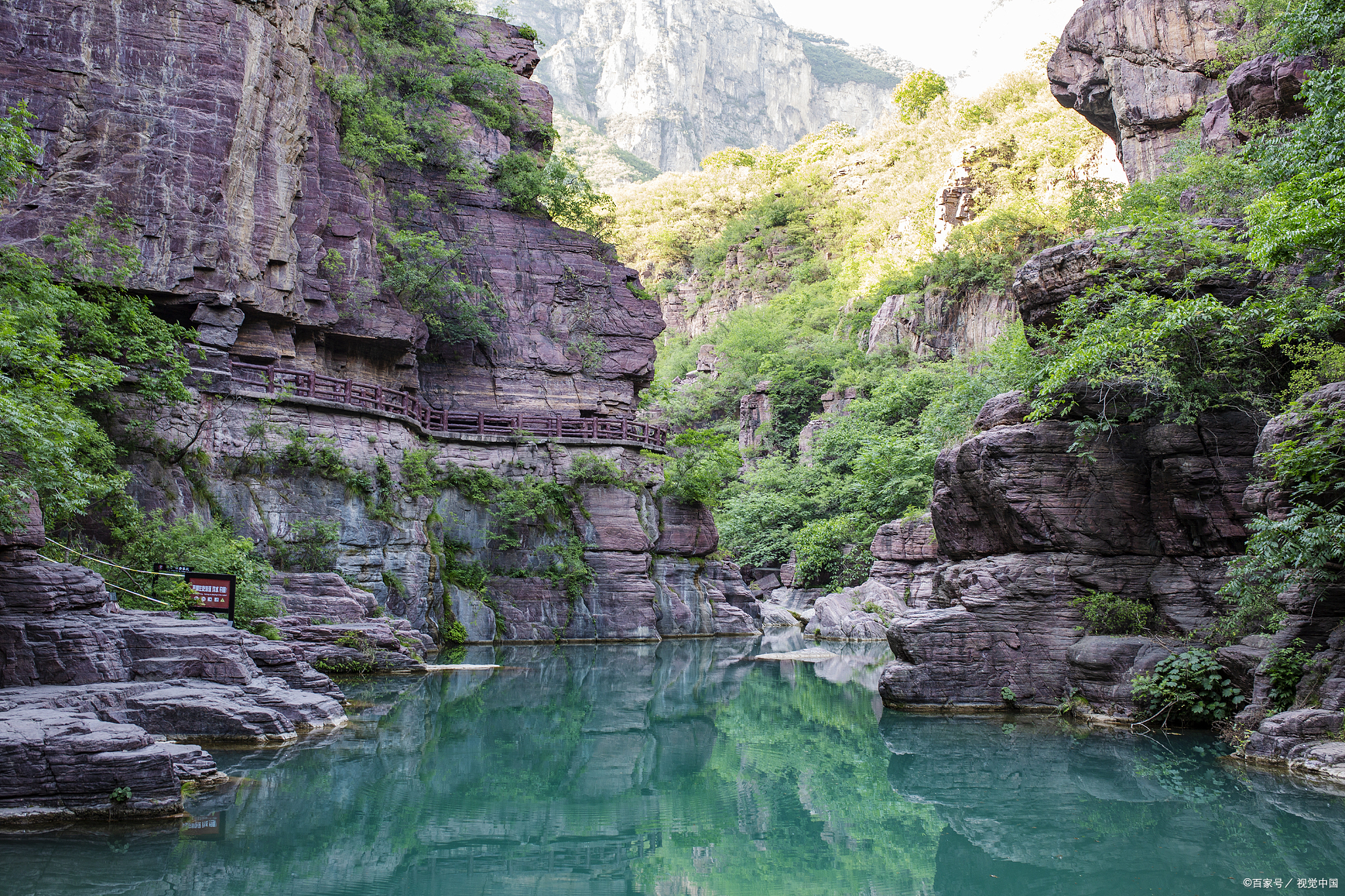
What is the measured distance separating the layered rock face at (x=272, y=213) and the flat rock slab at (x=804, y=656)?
1067 centimetres

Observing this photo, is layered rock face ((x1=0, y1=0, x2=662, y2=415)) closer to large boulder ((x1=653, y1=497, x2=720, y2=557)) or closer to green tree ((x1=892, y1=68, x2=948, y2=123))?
large boulder ((x1=653, y1=497, x2=720, y2=557))

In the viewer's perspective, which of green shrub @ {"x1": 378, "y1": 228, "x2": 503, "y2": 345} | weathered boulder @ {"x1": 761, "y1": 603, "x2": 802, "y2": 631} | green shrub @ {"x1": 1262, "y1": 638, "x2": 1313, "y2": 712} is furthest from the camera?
weathered boulder @ {"x1": 761, "y1": 603, "x2": 802, "y2": 631}

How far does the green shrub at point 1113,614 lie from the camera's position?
12.5 metres

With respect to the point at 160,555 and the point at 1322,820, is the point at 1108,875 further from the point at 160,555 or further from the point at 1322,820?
the point at 160,555

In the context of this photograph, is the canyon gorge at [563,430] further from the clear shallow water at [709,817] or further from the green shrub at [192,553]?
the clear shallow water at [709,817]

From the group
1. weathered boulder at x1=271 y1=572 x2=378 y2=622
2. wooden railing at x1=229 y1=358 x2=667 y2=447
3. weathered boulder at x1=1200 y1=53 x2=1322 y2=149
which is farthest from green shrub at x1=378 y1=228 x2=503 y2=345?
weathered boulder at x1=1200 y1=53 x2=1322 y2=149

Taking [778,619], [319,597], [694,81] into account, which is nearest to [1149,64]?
[778,619]

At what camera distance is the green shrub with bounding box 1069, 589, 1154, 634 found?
41.1 ft

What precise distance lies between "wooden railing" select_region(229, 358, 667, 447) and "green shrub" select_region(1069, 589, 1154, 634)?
1585 centimetres

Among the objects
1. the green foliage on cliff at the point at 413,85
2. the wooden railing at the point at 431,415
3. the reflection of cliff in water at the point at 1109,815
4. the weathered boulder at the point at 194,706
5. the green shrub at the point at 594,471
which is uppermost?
the green foliage on cliff at the point at 413,85

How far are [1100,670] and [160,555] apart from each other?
14.6 m

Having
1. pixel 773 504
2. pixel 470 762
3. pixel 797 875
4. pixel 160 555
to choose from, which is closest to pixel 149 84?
pixel 160 555

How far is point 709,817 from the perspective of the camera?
838 centimetres

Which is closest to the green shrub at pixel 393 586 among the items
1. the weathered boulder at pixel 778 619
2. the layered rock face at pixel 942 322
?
the weathered boulder at pixel 778 619
